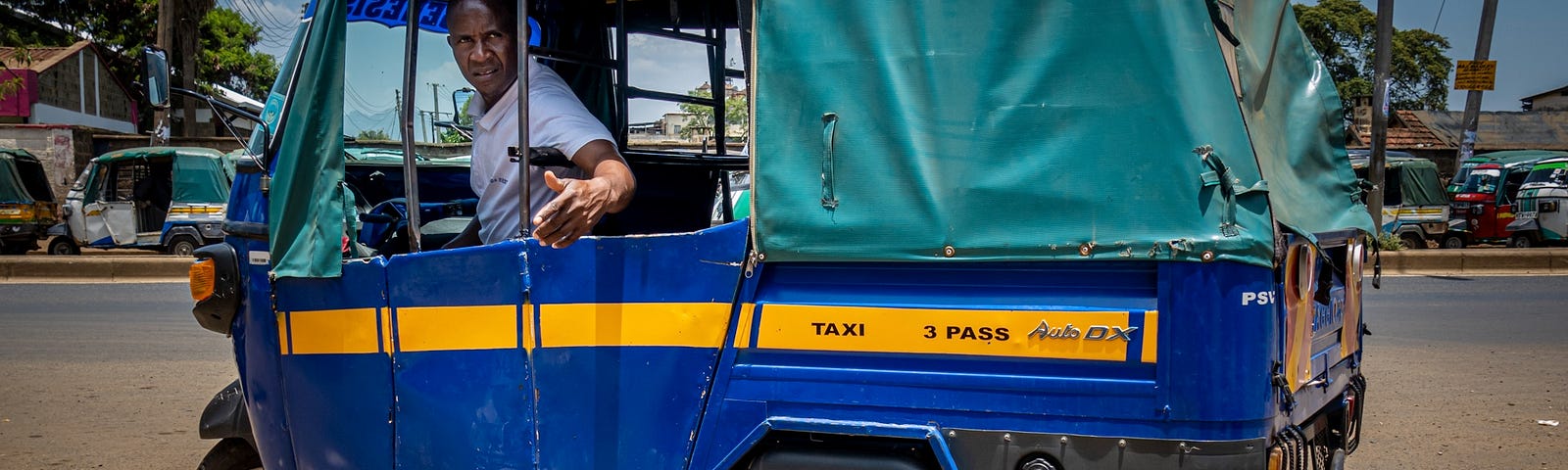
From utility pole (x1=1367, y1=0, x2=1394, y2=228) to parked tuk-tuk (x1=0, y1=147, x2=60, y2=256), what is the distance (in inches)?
762

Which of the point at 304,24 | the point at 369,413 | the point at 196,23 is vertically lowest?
the point at 369,413

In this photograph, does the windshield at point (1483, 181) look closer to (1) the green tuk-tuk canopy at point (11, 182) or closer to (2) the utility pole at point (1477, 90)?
(2) the utility pole at point (1477, 90)

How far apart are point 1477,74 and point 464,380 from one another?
19324mm

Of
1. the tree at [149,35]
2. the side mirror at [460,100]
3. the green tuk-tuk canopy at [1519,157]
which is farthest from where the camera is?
the tree at [149,35]

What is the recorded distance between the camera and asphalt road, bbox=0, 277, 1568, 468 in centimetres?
534

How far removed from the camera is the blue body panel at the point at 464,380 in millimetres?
2801

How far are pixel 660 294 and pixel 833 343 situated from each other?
42 cm

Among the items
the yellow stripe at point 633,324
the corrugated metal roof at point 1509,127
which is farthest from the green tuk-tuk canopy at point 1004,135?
the corrugated metal roof at point 1509,127

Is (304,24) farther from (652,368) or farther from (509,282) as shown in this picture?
(652,368)

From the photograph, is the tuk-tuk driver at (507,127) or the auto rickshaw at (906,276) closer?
the auto rickshaw at (906,276)

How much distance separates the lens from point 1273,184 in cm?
267

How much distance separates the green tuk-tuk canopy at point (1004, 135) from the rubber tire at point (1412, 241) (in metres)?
18.9

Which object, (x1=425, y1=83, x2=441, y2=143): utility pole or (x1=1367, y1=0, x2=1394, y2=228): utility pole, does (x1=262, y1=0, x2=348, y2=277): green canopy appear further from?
(x1=1367, y1=0, x2=1394, y2=228): utility pole

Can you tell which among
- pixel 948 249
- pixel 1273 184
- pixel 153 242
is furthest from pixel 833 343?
pixel 153 242
